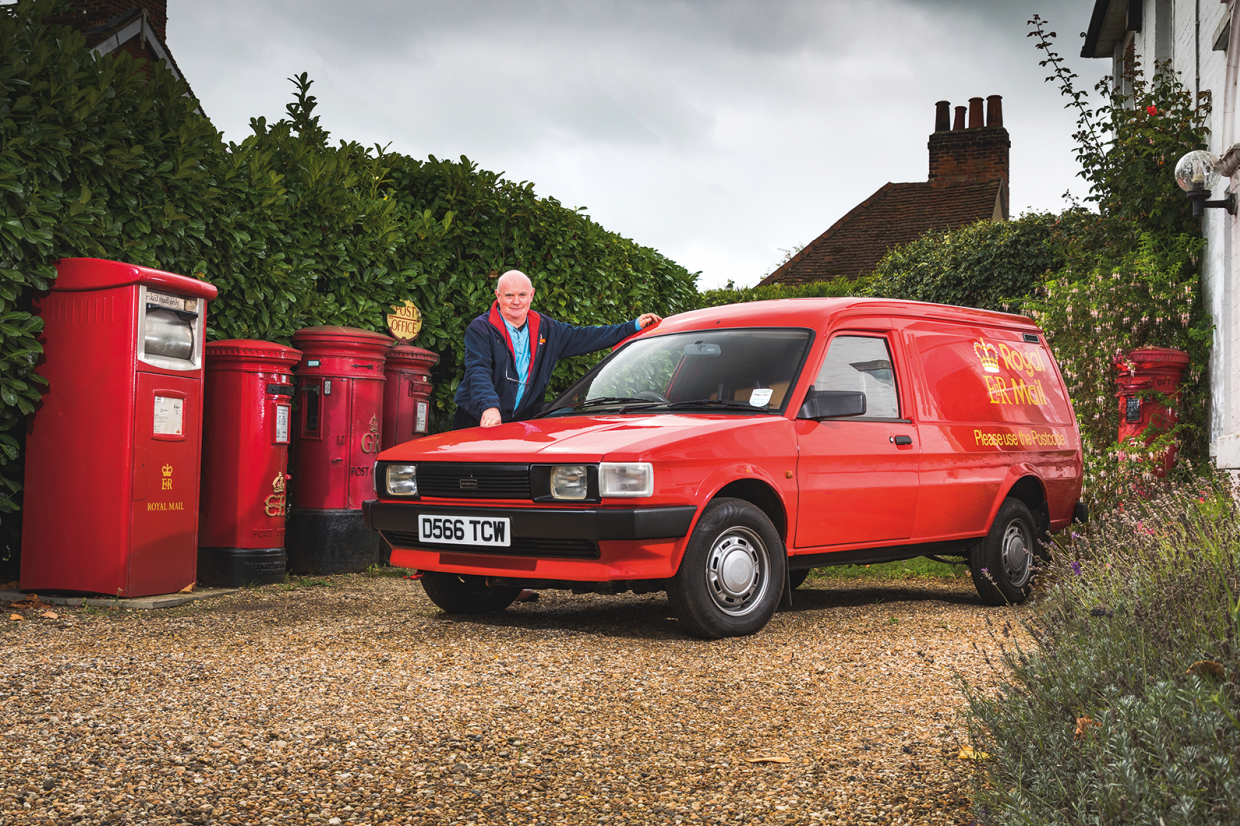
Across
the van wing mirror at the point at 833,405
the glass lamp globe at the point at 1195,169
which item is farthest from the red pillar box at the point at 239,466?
the glass lamp globe at the point at 1195,169

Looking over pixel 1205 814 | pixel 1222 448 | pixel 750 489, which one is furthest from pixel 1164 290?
pixel 1205 814

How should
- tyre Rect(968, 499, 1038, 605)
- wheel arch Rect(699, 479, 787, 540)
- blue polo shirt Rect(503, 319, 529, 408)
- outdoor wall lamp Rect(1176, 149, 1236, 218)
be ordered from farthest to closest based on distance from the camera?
outdoor wall lamp Rect(1176, 149, 1236, 218)
blue polo shirt Rect(503, 319, 529, 408)
tyre Rect(968, 499, 1038, 605)
wheel arch Rect(699, 479, 787, 540)

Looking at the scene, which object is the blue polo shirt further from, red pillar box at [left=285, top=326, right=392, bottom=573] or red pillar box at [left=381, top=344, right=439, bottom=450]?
red pillar box at [left=381, top=344, right=439, bottom=450]

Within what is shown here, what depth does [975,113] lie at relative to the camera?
1052 inches

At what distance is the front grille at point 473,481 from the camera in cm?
490

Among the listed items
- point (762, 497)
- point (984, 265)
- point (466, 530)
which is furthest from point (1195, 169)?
point (984, 265)

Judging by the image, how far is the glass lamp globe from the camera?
9055mm

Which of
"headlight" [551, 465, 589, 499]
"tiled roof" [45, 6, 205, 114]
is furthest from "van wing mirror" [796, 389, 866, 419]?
"tiled roof" [45, 6, 205, 114]

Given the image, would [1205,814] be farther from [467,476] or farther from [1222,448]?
[1222,448]

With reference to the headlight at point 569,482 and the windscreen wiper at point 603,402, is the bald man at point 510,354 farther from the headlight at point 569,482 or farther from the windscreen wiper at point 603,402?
the headlight at point 569,482

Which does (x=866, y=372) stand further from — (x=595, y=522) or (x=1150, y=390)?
(x=1150, y=390)

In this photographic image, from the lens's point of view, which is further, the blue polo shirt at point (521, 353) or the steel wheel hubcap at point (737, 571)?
the blue polo shirt at point (521, 353)

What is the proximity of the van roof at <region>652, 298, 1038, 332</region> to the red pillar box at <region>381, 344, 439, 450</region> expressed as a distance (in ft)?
8.38

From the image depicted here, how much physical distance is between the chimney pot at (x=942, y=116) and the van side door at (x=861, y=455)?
22.8m
